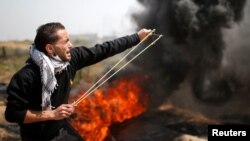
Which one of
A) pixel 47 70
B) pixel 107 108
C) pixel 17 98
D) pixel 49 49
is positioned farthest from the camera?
pixel 107 108

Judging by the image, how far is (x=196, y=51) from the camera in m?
18.1

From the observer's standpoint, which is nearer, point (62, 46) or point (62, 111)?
point (62, 111)

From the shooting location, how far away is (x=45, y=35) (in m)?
4.27

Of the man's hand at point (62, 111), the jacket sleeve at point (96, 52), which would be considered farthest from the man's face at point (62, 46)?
the man's hand at point (62, 111)

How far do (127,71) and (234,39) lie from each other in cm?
647

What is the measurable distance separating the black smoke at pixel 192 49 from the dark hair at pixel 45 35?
13.9 m

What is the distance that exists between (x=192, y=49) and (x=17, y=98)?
49.1 ft

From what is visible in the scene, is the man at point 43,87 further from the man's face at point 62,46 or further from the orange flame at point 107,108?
the orange flame at point 107,108

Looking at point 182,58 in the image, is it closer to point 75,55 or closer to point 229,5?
point 229,5

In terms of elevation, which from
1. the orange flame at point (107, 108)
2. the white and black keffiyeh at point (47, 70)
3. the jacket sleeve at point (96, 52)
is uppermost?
the jacket sleeve at point (96, 52)

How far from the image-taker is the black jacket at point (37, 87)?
409 cm

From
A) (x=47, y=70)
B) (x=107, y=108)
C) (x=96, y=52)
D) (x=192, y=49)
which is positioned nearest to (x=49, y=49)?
(x=47, y=70)

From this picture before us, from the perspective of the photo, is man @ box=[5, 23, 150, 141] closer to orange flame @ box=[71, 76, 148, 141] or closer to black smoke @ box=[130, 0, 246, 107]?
orange flame @ box=[71, 76, 148, 141]

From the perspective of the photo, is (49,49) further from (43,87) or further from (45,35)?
(43,87)
